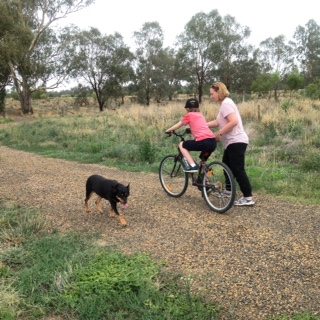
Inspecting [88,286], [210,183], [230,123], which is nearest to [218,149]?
[210,183]

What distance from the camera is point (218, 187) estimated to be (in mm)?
6328

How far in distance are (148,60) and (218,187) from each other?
45537 mm

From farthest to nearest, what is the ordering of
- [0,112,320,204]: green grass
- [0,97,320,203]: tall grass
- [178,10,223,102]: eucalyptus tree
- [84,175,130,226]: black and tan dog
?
1. [178,10,223,102]: eucalyptus tree
2. [0,97,320,203]: tall grass
3. [0,112,320,204]: green grass
4. [84,175,130,226]: black and tan dog

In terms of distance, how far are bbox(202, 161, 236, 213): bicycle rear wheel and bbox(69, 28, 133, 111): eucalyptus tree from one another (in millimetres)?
39639

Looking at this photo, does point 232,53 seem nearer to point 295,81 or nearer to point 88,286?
point 295,81

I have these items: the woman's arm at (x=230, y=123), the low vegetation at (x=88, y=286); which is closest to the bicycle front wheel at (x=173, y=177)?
the woman's arm at (x=230, y=123)

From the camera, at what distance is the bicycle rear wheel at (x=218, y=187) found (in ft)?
19.9

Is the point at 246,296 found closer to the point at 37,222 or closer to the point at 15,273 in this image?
the point at 15,273

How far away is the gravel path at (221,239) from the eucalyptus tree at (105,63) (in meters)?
38.7

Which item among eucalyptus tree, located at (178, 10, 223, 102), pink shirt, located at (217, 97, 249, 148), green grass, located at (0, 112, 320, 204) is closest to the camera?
pink shirt, located at (217, 97, 249, 148)

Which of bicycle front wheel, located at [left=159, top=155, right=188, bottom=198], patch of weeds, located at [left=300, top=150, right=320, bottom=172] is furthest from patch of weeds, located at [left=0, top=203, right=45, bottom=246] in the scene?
patch of weeds, located at [left=300, top=150, right=320, bottom=172]

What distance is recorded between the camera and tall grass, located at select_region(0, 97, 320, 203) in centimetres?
816

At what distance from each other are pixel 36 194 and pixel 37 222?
2054mm

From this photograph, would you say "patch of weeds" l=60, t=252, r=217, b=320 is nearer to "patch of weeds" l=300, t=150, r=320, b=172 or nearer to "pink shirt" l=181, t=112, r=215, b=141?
"pink shirt" l=181, t=112, r=215, b=141
